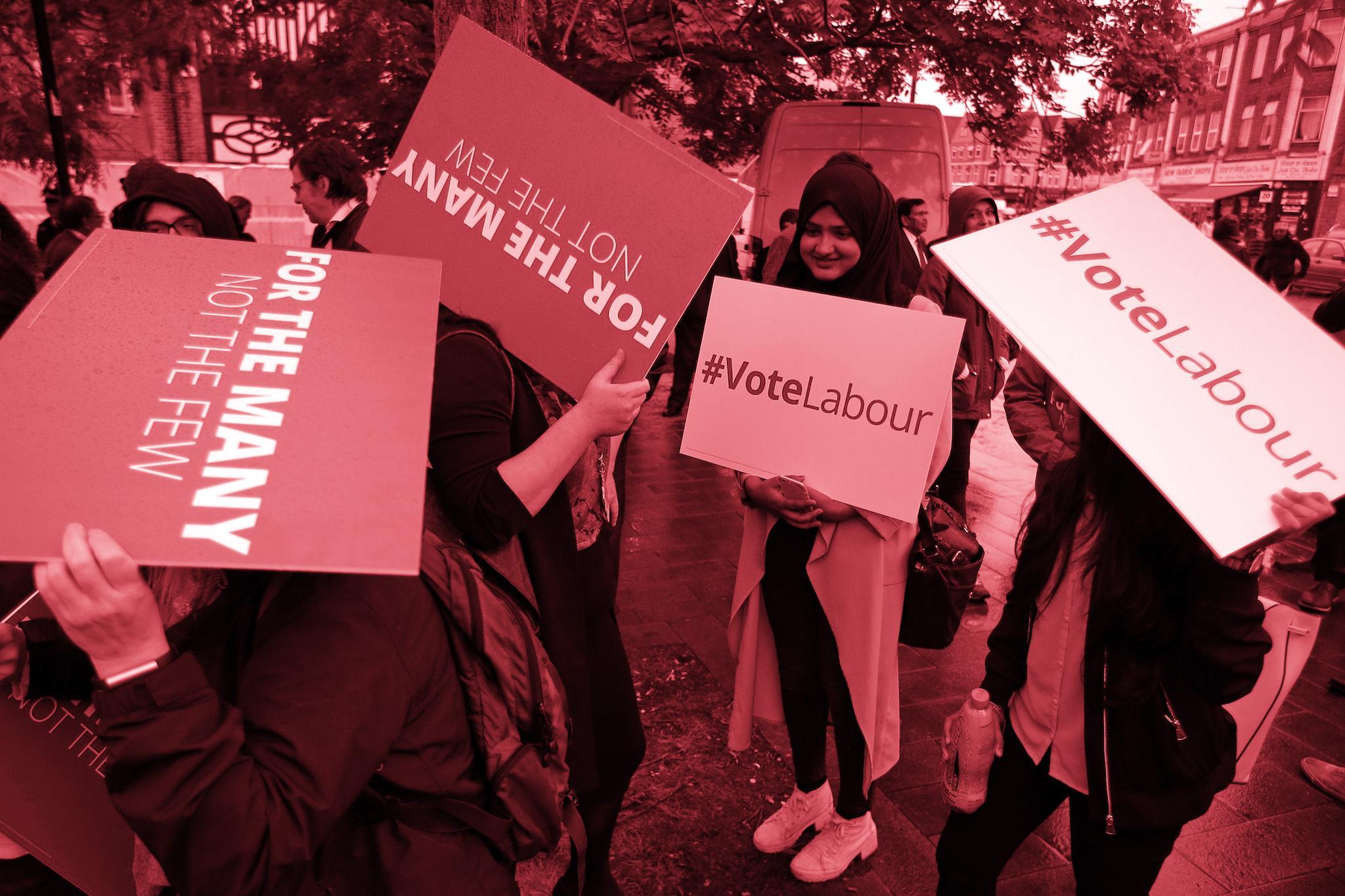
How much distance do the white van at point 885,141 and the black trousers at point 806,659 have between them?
19.5ft

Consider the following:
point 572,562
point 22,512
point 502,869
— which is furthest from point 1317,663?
point 22,512

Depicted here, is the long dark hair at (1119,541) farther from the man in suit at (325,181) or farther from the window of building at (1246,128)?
the window of building at (1246,128)

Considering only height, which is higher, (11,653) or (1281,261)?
(11,653)

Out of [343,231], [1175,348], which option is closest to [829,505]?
[1175,348]

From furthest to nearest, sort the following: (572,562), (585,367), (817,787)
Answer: (817,787), (572,562), (585,367)

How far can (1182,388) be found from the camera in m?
1.53

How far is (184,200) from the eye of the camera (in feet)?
7.95

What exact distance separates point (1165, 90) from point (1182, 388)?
6.84 metres

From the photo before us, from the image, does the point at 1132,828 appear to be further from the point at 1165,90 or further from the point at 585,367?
the point at 1165,90

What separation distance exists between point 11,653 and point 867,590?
6.42 ft

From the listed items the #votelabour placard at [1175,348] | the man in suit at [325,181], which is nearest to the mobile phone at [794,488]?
the #votelabour placard at [1175,348]

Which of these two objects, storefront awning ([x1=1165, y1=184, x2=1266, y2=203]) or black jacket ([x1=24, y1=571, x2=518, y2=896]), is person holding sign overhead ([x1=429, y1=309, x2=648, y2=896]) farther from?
storefront awning ([x1=1165, y1=184, x2=1266, y2=203])

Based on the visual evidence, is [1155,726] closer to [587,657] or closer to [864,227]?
[587,657]

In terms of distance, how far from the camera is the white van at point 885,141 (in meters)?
7.98
